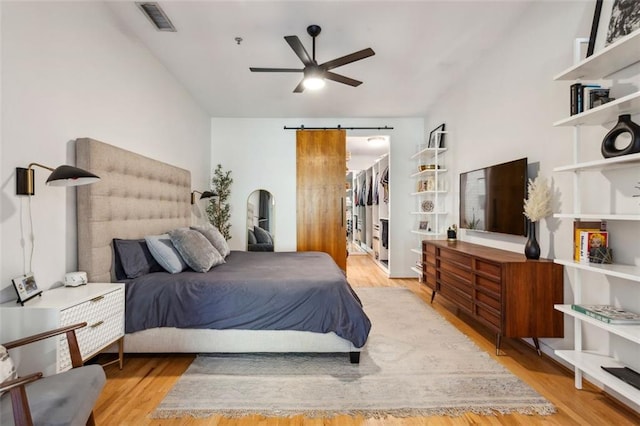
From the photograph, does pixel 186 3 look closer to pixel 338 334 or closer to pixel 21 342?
pixel 21 342

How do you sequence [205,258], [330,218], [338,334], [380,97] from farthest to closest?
[330,218] → [380,97] → [205,258] → [338,334]

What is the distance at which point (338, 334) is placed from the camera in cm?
215

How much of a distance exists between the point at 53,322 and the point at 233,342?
1.09 metres

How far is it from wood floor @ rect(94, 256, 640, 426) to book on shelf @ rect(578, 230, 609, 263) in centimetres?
87

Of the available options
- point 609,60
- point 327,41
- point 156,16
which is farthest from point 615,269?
point 156,16

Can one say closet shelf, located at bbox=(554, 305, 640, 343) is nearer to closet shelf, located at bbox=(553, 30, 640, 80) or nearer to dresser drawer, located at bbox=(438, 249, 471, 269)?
dresser drawer, located at bbox=(438, 249, 471, 269)

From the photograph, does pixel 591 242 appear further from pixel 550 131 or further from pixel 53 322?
pixel 53 322

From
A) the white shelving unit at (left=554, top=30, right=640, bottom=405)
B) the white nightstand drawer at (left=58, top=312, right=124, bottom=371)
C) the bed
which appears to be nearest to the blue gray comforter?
the bed

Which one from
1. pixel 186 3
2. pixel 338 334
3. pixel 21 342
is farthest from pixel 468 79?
pixel 21 342

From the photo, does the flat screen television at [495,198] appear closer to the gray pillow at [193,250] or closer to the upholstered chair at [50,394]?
the gray pillow at [193,250]

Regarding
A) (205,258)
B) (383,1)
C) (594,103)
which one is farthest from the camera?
(205,258)

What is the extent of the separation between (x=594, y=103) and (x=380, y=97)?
274 centimetres

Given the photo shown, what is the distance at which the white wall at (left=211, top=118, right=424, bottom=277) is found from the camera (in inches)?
200

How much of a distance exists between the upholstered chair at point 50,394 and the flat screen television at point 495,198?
3138 millimetres
